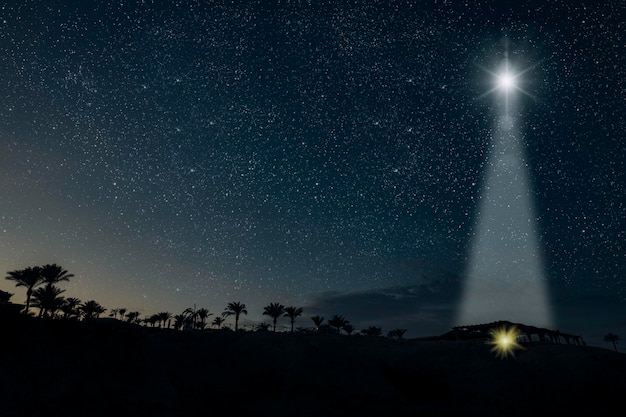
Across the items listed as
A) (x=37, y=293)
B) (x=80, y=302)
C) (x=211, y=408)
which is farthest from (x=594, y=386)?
(x=80, y=302)

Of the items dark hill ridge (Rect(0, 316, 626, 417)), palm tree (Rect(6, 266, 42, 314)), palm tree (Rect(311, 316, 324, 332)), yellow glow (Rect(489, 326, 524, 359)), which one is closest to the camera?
dark hill ridge (Rect(0, 316, 626, 417))

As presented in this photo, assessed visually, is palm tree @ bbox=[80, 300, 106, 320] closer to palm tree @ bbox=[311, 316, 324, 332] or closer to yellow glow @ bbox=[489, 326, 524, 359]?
palm tree @ bbox=[311, 316, 324, 332]

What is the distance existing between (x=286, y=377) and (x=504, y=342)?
2135cm

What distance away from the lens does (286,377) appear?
3192 cm

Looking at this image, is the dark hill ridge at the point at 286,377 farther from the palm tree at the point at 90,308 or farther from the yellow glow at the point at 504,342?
the palm tree at the point at 90,308

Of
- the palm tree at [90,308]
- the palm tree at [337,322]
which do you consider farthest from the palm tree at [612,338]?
the palm tree at [90,308]

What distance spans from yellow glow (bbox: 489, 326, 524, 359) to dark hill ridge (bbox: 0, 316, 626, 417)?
989mm

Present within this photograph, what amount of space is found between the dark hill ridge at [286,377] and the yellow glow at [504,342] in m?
0.99

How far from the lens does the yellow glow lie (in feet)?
112

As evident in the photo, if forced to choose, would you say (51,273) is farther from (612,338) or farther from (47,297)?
(612,338)

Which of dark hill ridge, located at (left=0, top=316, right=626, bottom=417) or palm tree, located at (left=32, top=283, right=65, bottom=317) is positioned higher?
palm tree, located at (left=32, top=283, right=65, bottom=317)

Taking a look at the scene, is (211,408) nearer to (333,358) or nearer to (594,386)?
(333,358)

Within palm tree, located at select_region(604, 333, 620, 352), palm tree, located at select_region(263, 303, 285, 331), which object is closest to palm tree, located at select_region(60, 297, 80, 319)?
palm tree, located at select_region(263, 303, 285, 331)

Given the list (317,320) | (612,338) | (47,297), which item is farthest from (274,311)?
(612,338)
